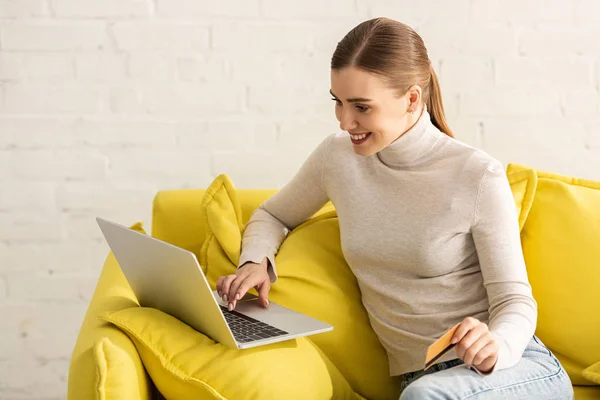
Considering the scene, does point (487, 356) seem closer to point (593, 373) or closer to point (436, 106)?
point (593, 373)

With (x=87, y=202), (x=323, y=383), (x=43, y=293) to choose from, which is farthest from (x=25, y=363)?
(x=323, y=383)

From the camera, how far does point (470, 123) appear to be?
2307mm

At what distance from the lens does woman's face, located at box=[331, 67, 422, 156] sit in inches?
57.5

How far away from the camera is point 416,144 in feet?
5.05

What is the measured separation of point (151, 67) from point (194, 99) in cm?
15

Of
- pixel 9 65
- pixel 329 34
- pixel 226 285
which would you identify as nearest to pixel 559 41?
pixel 329 34

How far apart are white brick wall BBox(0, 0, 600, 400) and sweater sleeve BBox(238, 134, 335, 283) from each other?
530 mm

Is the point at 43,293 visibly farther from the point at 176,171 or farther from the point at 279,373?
the point at 279,373

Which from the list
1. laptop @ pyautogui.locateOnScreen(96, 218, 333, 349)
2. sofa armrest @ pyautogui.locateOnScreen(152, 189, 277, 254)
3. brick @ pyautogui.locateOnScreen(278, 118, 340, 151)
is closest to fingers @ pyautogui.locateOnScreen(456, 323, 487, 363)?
laptop @ pyautogui.locateOnScreen(96, 218, 333, 349)

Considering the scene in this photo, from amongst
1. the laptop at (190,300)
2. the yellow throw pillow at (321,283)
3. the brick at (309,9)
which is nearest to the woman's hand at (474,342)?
the laptop at (190,300)

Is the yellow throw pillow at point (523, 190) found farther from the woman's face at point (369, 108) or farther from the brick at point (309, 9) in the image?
the brick at point (309, 9)

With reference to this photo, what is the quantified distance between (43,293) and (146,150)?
0.53 meters

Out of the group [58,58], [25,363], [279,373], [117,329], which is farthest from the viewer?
[25,363]

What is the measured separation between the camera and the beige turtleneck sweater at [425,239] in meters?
1.44
